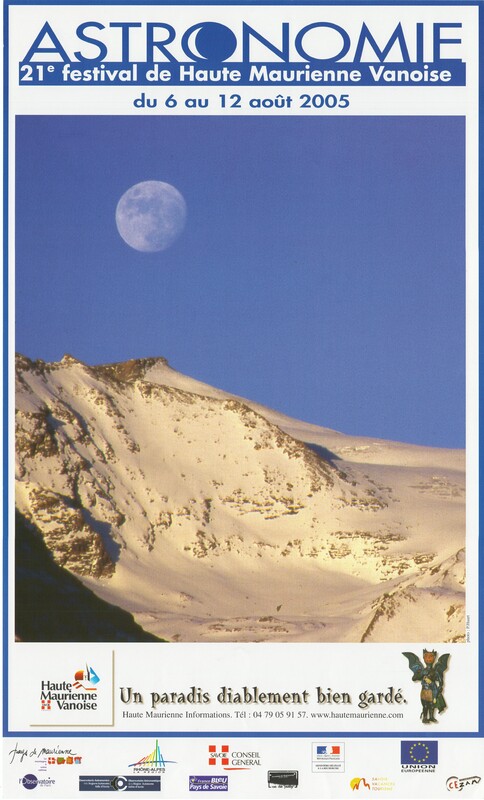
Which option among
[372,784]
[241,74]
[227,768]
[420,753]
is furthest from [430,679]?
[241,74]

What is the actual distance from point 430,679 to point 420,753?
3.54 feet

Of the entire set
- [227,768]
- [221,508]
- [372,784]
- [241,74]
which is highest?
[241,74]

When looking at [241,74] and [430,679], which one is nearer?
[430,679]

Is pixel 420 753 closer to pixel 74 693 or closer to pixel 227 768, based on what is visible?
pixel 227 768

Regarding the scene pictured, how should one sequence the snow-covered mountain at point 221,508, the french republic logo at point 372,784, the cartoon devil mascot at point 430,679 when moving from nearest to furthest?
1. the french republic logo at point 372,784
2. the cartoon devil mascot at point 430,679
3. the snow-covered mountain at point 221,508

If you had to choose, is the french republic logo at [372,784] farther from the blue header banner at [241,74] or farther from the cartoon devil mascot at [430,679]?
the blue header banner at [241,74]

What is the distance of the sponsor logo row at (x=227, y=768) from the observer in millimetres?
18469

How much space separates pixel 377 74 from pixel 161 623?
1401cm

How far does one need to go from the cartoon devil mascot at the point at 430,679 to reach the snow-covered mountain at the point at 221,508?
3.89 meters

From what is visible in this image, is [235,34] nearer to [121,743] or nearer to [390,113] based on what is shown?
[390,113]

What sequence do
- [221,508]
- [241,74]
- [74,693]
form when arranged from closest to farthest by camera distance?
[74,693], [241,74], [221,508]

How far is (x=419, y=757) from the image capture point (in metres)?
18.5

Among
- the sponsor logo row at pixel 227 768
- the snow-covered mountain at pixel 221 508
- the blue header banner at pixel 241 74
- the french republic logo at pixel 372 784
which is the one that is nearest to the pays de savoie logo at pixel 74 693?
the sponsor logo row at pixel 227 768

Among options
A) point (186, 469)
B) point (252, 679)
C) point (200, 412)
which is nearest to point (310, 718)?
point (252, 679)
